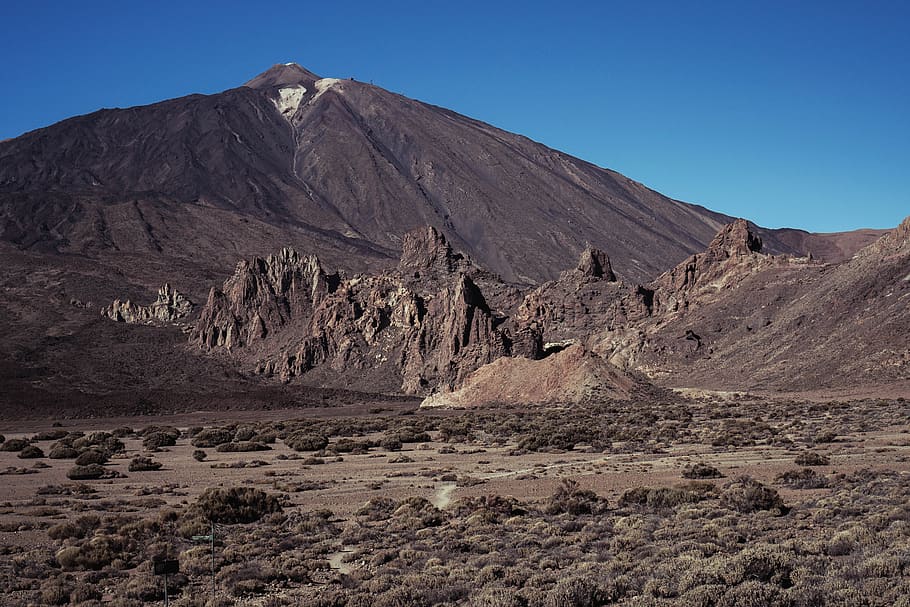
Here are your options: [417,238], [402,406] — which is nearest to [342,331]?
[417,238]

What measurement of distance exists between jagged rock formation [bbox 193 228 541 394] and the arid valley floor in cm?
4606

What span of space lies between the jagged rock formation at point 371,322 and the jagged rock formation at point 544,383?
5.62m

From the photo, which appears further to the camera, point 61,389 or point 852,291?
point 61,389

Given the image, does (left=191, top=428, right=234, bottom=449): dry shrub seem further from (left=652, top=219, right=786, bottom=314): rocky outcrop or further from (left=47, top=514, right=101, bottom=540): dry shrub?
(left=652, top=219, right=786, bottom=314): rocky outcrop

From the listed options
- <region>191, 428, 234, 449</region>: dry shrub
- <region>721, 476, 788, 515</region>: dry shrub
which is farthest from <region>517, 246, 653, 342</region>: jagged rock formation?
<region>721, 476, 788, 515</region>: dry shrub

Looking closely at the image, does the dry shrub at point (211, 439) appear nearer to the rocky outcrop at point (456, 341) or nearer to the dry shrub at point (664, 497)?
the dry shrub at point (664, 497)

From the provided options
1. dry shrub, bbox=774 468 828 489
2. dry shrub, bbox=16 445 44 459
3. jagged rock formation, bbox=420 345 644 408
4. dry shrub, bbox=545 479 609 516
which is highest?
jagged rock formation, bbox=420 345 644 408

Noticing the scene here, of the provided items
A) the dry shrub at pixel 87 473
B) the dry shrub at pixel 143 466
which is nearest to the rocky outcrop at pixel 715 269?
the dry shrub at pixel 143 466

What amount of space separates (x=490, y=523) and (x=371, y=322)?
88868 mm

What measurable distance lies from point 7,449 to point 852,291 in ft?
212

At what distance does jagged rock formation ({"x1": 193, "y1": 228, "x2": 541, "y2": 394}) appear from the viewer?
91938 millimetres

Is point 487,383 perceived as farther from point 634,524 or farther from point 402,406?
point 634,524

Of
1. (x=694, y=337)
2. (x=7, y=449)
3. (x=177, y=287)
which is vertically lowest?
(x=7, y=449)

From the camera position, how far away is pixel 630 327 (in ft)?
310
